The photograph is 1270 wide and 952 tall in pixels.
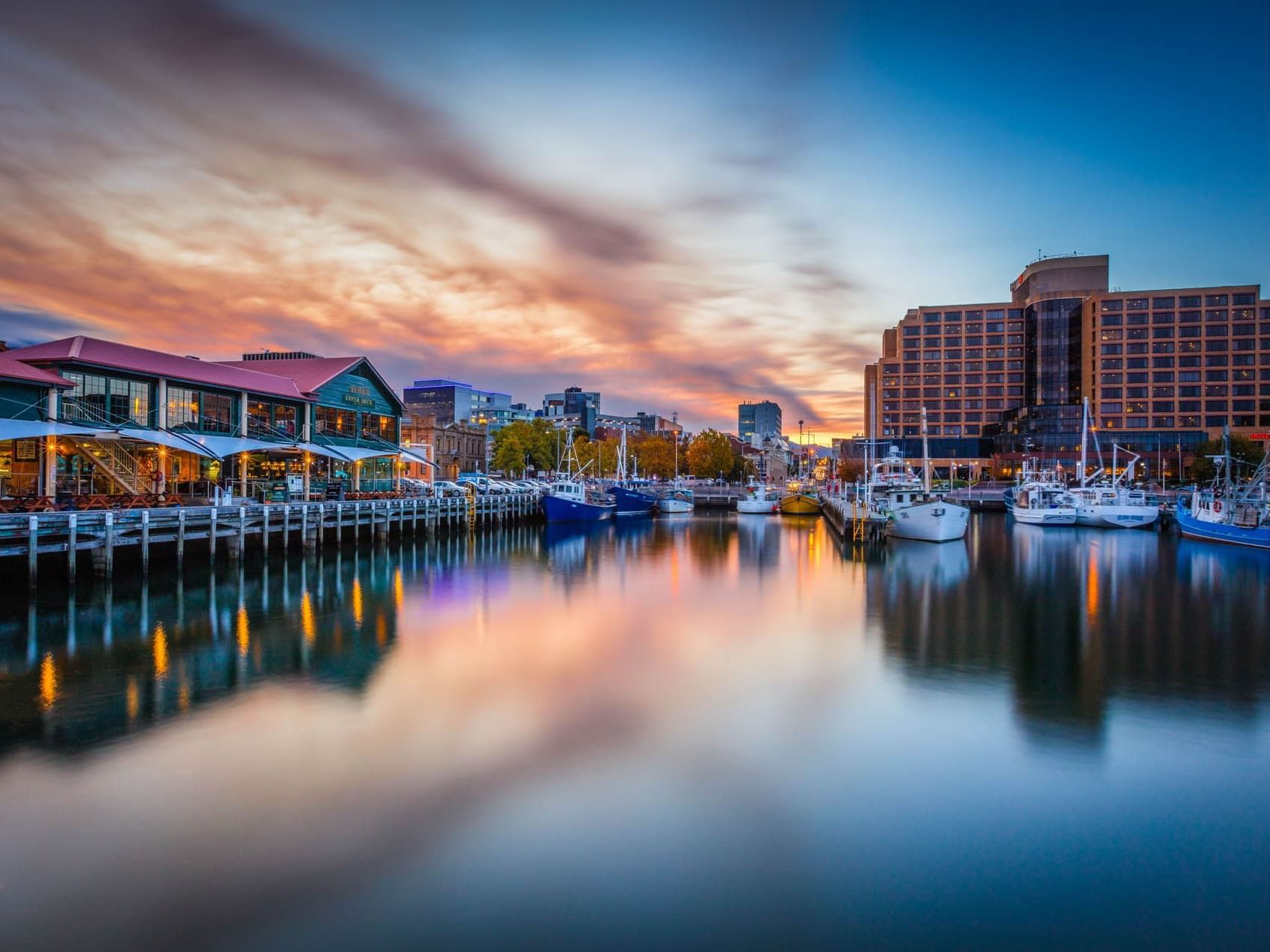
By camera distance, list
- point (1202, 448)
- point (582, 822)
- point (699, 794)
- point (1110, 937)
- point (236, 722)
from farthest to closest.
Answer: point (1202, 448) < point (236, 722) < point (699, 794) < point (582, 822) < point (1110, 937)

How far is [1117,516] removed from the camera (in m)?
61.9

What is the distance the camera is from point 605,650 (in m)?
19.6

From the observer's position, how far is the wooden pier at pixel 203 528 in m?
24.3

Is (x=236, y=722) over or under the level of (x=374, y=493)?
under

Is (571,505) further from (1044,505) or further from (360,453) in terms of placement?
(1044,505)

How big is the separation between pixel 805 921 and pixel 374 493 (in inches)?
1744

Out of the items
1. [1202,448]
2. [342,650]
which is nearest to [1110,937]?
[342,650]

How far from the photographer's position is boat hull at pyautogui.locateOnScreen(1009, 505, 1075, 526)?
62969 mm

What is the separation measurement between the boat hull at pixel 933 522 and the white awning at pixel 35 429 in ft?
150

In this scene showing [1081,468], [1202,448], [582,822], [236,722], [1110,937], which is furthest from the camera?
[1202,448]

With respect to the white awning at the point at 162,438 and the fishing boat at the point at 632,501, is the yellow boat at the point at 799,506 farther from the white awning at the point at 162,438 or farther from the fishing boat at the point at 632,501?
the white awning at the point at 162,438

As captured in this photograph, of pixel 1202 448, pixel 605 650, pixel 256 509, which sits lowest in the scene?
pixel 605 650

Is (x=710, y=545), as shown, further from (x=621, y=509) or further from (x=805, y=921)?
(x=805, y=921)

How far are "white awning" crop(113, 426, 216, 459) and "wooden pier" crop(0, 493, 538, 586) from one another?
3.55 meters
